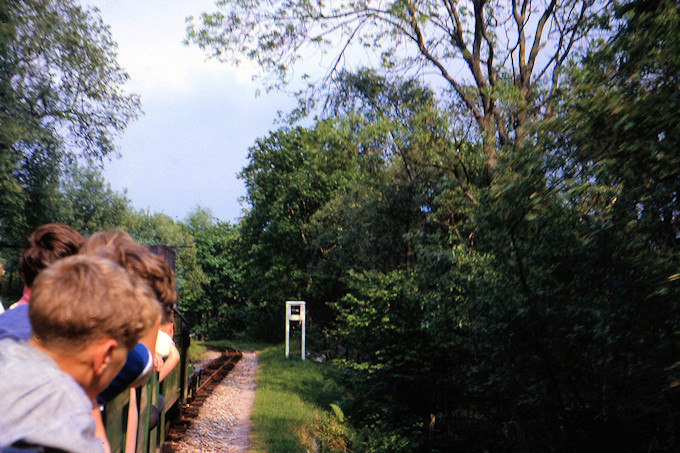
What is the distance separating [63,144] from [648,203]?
1692cm

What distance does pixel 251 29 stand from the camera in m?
13.2

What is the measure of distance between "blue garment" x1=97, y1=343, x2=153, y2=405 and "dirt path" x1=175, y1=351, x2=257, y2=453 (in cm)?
668

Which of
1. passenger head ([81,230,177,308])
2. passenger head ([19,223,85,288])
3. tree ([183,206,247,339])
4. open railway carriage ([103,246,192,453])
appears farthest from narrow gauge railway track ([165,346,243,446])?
tree ([183,206,247,339])

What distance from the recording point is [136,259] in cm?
186

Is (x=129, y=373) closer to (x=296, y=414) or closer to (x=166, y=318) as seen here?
(x=166, y=318)

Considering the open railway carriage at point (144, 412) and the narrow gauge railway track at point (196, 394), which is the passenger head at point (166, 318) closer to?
the open railway carriage at point (144, 412)

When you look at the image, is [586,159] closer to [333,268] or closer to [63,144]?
[63,144]

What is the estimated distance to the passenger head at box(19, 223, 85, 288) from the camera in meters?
2.29

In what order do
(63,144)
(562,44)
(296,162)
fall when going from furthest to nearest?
1. (296,162)
2. (63,144)
3. (562,44)

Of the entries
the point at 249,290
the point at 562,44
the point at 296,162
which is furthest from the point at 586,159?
the point at 249,290

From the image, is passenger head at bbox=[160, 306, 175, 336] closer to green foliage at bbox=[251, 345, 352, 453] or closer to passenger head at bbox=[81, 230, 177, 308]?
passenger head at bbox=[81, 230, 177, 308]

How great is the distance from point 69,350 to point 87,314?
111mm

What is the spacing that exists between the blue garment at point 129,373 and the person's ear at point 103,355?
863mm

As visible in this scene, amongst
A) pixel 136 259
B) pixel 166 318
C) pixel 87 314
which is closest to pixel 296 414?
pixel 166 318
